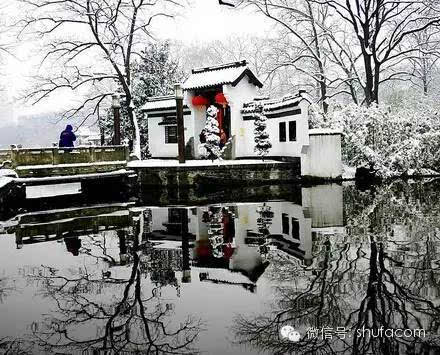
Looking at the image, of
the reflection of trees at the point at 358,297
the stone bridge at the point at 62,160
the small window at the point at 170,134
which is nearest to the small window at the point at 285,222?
the reflection of trees at the point at 358,297

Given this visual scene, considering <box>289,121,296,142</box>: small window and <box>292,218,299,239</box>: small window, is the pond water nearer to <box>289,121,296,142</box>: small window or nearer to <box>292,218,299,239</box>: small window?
<box>292,218,299,239</box>: small window

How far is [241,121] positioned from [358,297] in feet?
59.0

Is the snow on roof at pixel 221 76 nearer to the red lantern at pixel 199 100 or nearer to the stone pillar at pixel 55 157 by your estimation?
the red lantern at pixel 199 100

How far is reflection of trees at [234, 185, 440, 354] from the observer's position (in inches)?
157

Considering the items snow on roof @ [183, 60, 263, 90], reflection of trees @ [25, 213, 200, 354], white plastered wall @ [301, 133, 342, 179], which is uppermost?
snow on roof @ [183, 60, 263, 90]

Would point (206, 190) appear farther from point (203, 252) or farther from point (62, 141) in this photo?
point (203, 252)

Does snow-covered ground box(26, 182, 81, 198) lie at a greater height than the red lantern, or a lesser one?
lesser

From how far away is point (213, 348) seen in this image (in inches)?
158

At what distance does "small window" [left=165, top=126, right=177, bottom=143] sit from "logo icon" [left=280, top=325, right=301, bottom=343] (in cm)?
2164

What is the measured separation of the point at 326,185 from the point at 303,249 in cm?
1101

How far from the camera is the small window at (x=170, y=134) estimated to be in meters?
25.5

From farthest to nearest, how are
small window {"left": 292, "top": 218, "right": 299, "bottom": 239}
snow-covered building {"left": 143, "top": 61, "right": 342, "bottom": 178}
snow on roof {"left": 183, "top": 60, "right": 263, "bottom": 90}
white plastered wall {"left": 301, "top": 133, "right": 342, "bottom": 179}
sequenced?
snow on roof {"left": 183, "top": 60, "right": 263, "bottom": 90} < snow-covered building {"left": 143, "top": 61, "right": 342, "bottom": 178} < white plastered wall {"left": 301, "top": 133, "right": 342, "bottom": 179} < small window {"left": 292, "top": 218, "right": 299, "bottom": 239}

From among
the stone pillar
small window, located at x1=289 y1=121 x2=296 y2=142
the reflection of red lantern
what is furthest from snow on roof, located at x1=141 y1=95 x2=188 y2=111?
the stone pillar

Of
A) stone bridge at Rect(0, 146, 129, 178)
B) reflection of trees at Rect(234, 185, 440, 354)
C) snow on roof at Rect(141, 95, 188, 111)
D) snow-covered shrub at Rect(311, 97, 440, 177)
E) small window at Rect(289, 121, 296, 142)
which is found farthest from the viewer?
snow on roof at Rect(141, 95, 188, 111)
